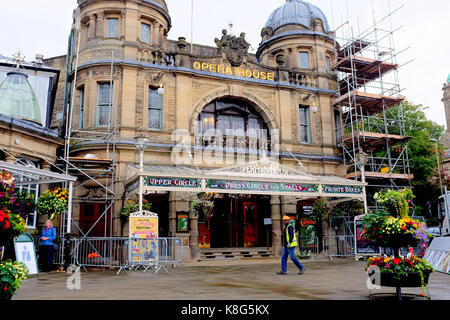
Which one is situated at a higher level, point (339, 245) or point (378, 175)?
point (378, 175)

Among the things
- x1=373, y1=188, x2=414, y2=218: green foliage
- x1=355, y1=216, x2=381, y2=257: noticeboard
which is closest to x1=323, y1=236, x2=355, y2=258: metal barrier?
x1=355, y1=216, x2=381, y2=257: noticeboard

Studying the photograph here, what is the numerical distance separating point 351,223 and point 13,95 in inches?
728

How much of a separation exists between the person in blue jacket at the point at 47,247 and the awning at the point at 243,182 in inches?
137

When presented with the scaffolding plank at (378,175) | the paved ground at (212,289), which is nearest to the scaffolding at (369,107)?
the scaffolding plank at (378,175)

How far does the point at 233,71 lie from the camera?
73.6ft

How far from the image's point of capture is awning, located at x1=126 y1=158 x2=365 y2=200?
15828 mm

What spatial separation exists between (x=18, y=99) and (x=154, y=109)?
6.36 m

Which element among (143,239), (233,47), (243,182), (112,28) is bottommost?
(143,239)

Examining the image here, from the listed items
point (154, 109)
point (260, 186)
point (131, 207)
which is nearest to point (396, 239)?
point (260, 186)

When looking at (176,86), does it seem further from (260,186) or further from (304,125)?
(304,125)

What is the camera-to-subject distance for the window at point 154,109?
20562 mm

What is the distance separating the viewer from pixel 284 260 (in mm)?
12516

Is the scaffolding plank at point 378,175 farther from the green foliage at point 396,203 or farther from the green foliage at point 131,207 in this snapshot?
the green foliage at point 396,203

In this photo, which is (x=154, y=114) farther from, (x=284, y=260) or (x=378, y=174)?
(x=378, y=174)
